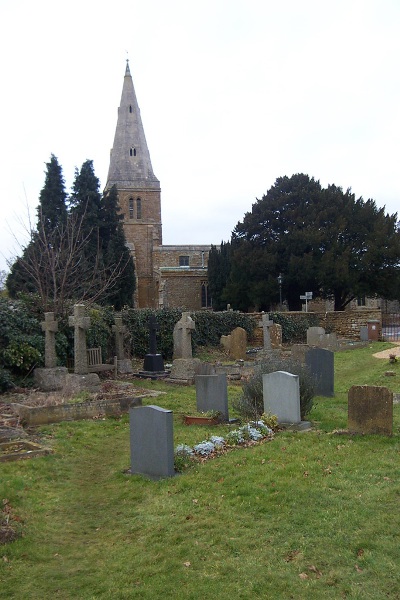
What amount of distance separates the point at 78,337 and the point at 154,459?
7.51 meters

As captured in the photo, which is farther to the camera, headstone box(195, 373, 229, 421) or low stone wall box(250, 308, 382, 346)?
low stone wall box(250, 308, 382, 346)

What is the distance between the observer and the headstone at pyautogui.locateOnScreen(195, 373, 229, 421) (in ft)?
33.3

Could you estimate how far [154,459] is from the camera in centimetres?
712

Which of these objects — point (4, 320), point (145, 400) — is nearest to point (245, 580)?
point (145, 400)

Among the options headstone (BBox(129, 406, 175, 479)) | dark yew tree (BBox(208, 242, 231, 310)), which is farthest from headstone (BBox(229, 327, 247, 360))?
dark yew tree (BBox(208, 242, 231, 310))

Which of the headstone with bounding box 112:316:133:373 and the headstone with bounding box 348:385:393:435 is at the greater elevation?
the headstone with bounding box 112:316:133:373

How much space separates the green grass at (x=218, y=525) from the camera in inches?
178

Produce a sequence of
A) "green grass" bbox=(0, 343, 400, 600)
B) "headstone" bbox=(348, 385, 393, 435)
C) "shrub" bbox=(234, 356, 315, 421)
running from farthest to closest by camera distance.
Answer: "shrub" bbox=(234, 356, 315, 421)
"headstone" bbox=(348, 385, 393, 435)
"green grass" bbox=(0, 343, 400, 600)

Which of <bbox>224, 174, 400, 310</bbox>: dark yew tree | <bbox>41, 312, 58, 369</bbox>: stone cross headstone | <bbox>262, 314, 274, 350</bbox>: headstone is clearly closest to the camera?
<bbox>41, 312, 58, 369</bbox>: stone cross headstone

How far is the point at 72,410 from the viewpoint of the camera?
420 inches

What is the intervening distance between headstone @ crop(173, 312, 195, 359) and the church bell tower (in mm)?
36380

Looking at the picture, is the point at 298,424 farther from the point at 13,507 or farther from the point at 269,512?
the point at 13,507

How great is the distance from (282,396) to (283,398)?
0.04m

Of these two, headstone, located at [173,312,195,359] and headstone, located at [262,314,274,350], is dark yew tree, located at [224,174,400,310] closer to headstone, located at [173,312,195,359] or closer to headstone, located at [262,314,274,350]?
headstone, located at [262,314,274,350]
